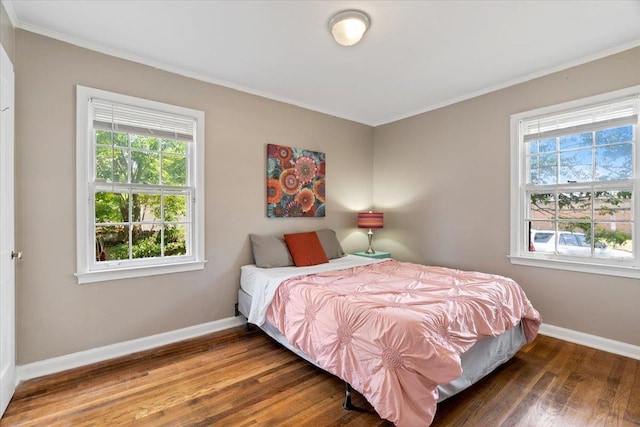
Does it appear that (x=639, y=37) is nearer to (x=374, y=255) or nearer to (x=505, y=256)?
(x=505, y=256)

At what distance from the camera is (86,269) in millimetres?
2467

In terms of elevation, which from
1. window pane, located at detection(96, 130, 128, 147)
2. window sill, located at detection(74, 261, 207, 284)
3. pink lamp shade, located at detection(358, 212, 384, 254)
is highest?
window pane, located at detection(96, 130, 128, 147)

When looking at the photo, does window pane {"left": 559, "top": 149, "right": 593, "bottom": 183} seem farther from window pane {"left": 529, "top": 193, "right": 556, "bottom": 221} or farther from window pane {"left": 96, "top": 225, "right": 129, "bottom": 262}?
window pane {"left": 96, "top": 225, "right": 129, "bottom": 262}

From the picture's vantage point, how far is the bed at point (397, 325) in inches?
62.6

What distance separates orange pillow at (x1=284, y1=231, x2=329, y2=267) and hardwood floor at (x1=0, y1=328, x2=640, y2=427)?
101cm

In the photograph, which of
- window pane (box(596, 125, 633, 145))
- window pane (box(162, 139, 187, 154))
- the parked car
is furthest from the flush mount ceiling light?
the parked car

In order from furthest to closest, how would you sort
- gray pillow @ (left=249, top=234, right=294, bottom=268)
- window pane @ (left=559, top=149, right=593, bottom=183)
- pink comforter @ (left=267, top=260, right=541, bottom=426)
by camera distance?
gray pillow @ (left=249, top=234, right=294, bottom=268), window pane @ (left=559, top=149, right=593, bottom=183), pink comforter @ (left=267, top=260, right=541, bottom=426)

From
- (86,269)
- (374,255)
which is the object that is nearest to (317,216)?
(374,255)

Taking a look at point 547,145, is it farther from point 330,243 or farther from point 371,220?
point 330,243

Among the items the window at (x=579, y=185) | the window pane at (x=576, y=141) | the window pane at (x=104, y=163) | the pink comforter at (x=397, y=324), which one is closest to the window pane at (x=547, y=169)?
the window at (x=579, y=185)

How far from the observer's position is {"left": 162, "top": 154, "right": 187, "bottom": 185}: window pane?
2920 millimetres

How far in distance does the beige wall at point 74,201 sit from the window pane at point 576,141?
262cm

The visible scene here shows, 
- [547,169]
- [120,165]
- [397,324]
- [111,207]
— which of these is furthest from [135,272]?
[547,169]

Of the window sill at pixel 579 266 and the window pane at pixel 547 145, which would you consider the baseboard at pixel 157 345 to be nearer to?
the window sill at pixel 579 266
